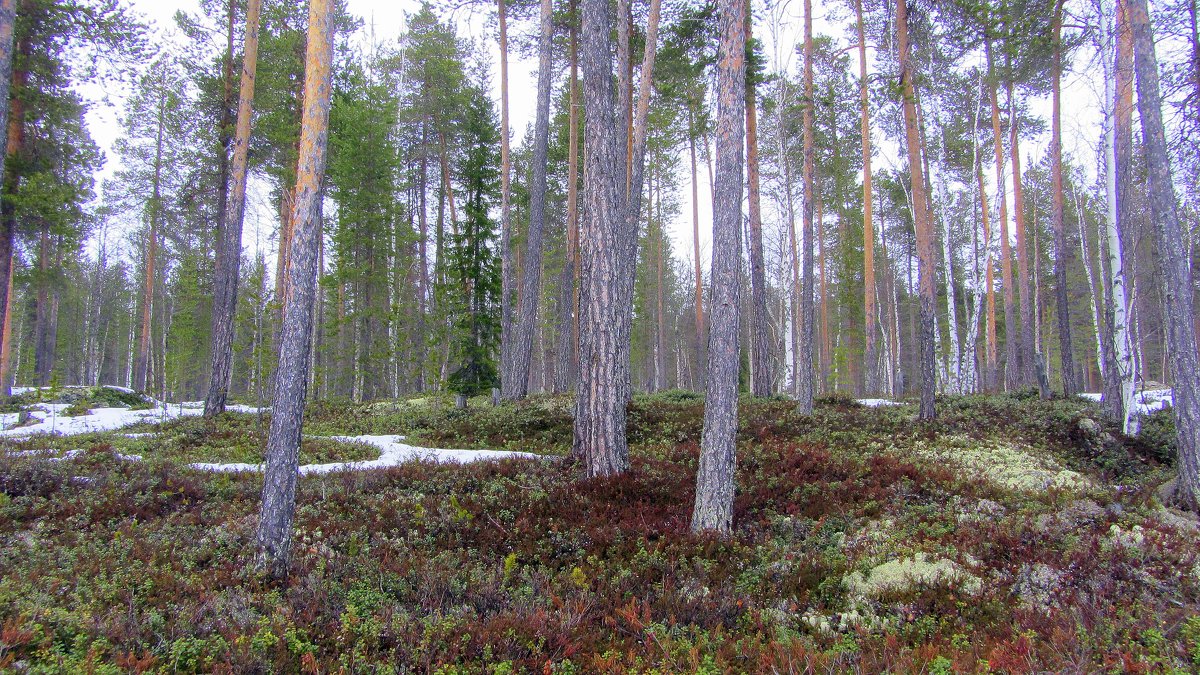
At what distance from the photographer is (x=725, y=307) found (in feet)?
20.5

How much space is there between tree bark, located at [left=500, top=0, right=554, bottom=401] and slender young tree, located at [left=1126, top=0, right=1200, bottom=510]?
11.9 metres

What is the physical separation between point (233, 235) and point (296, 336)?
11.0 m

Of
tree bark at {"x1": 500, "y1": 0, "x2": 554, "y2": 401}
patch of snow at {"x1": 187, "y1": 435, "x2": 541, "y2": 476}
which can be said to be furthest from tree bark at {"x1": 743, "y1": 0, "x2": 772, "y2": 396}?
patch of snow at {"x1": 187, "y1": 435, "x2": 541, "y2": 476}

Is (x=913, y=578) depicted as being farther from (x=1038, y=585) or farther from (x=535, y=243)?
(x=535, y=243)

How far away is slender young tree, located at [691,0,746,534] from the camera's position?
6.19 metres

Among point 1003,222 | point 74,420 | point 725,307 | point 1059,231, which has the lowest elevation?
point 74,420

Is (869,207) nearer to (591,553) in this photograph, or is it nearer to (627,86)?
(627,86)

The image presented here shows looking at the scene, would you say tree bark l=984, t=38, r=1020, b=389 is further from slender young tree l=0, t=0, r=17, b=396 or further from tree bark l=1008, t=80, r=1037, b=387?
slender young tree l=0, t=0, r=17, b=396

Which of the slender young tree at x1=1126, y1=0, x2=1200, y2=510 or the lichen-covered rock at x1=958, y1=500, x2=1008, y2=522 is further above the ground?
the slender young tree at x1=1126, y1=0, x2=1200, y2=510

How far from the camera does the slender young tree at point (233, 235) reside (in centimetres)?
1345

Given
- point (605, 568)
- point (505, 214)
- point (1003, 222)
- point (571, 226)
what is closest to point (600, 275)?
point (605, 568)

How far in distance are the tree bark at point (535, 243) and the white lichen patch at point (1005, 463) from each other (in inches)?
378

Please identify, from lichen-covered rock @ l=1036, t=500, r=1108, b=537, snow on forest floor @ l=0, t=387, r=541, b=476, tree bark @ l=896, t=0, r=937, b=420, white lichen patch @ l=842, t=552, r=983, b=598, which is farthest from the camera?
tree bark @ l=896, t=0, r=937, b=420

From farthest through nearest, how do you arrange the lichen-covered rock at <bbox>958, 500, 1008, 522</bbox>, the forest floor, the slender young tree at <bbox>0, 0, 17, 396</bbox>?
1. the slender young tree at <bbox>0, 0, 17, 396</bbox>
2. the lichen-covered rock at <bbox>958, 500, 1008, 522</bbox>
3. the forest floor
